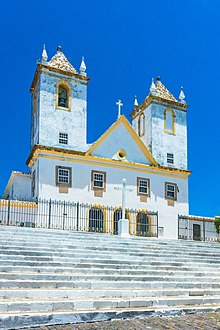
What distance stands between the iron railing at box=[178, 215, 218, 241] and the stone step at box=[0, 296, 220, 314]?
18444 millimetres

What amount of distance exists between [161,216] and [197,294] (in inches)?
682

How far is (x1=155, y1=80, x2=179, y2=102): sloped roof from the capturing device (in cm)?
3123

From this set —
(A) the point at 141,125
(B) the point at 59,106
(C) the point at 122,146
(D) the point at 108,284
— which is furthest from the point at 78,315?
(A) the point at 141,125

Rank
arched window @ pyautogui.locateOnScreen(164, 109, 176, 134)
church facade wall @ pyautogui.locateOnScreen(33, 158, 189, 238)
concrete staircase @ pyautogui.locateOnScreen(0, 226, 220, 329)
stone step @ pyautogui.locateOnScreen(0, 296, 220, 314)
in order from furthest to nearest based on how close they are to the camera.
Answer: arched window @ pyautogui.locateOnScreen(164, 109, 176, 134) < church facade wall @ pyautogui.locateOnScreen(33, 158, 189, 238) < concrete staircase @ pyautogui.locateOnScreen(0, 226, 220, 329) < stone step @ pyautogui.locateOnScreen(0, 296, 220, 314)

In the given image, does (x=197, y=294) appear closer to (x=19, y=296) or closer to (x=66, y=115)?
(x=19, y=296)

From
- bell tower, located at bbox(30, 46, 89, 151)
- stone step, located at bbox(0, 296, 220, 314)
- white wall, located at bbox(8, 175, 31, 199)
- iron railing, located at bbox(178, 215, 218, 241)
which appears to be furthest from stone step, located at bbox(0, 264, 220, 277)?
white wall, located at bbox(8, 175, 31, 199)

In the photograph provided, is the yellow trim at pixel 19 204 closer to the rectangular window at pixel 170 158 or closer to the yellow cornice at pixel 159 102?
the rectangular window at pixel 170 158

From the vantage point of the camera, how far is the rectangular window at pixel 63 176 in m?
25.2

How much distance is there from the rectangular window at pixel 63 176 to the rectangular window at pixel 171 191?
722cm

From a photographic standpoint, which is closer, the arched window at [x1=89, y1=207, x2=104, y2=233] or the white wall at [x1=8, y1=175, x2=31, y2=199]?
the arched window at [x1=89, y1=207, x2=104, y2=233]

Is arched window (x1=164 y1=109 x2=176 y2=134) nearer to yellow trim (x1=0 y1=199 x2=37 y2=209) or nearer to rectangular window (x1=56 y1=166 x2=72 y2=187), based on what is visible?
rectangular window (x1=56 y1=166 x2=72 y2=187)

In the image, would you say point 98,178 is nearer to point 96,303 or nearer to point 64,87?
point 64,87

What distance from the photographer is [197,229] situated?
98.3 feet

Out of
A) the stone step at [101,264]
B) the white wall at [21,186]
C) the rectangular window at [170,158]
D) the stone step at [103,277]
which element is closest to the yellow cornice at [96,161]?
the rectangular window at [170,158]
